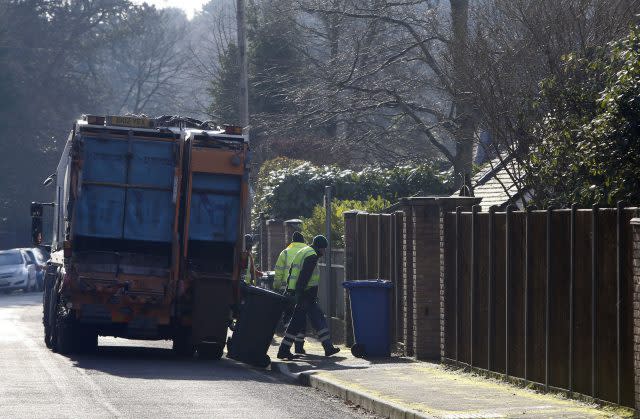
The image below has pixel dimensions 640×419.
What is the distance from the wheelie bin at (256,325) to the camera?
16906 millimetres

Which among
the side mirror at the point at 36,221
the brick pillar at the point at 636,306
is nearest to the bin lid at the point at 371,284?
the side mirror at the point at 36,221

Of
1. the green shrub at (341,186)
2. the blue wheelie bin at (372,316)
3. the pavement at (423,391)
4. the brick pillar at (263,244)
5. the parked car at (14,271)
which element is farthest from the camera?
the parked car at (14,271)

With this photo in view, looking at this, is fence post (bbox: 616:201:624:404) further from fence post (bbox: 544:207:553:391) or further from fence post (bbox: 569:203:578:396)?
fence post (bbox: 544:207:553:391)

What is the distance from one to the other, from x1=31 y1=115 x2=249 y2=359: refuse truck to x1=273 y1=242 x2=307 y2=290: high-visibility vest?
0.88 meters

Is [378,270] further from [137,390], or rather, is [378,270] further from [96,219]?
[137,390]

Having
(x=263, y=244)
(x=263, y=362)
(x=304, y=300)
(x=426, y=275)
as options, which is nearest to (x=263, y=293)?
(x=263, y=362)

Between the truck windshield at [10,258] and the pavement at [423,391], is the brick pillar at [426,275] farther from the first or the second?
the truck windshield at [10,258]

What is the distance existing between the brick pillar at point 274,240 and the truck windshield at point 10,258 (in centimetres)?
1832

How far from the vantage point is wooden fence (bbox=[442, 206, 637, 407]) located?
11.2 metres

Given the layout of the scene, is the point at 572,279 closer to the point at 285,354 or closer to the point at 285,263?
the point at 285,354

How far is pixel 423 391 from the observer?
13.0 m

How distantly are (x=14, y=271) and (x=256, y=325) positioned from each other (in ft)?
90.0

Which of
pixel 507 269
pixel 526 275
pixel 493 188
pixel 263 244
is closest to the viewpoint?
pixel 526 275

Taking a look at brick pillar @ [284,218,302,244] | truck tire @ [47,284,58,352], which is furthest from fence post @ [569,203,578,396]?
brick pillar @ [284,218,302,244]
